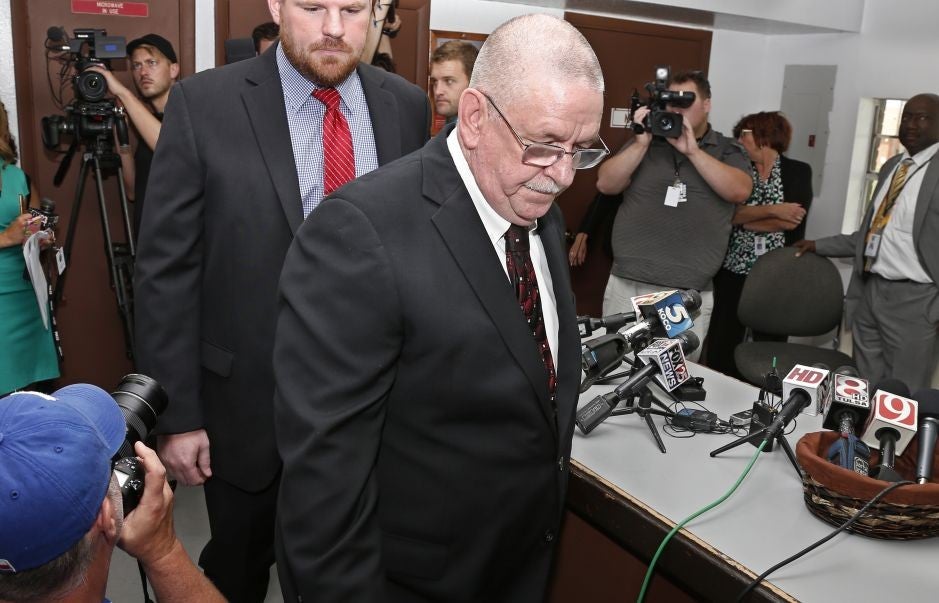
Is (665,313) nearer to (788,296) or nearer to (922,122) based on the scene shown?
(788,296)

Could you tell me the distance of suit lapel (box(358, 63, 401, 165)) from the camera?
179 centimetres

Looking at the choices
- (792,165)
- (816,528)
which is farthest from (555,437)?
(792,165)

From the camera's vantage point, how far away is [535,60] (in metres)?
1.13

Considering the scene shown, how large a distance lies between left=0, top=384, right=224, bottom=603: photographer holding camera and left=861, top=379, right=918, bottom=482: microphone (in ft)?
4.33

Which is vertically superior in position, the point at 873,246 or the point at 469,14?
the point at 469,14

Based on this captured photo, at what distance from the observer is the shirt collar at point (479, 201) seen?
4.03 ft

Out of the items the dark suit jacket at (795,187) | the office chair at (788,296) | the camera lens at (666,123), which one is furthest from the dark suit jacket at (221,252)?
the dark suit jacket at (795,187)

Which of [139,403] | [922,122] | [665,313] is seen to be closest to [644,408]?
[665,313]

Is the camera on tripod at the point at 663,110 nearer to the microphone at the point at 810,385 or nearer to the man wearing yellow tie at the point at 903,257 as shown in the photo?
the man wearing yellow tie at the point at 903,257

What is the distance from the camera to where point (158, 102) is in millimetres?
3715

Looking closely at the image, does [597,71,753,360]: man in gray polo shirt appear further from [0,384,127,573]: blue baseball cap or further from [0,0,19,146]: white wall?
[0,384,127,573]: blue baseball cap

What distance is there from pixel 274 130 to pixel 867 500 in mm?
1324

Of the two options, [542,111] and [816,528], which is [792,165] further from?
[542,111]

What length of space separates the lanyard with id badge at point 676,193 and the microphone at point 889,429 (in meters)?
2.13
